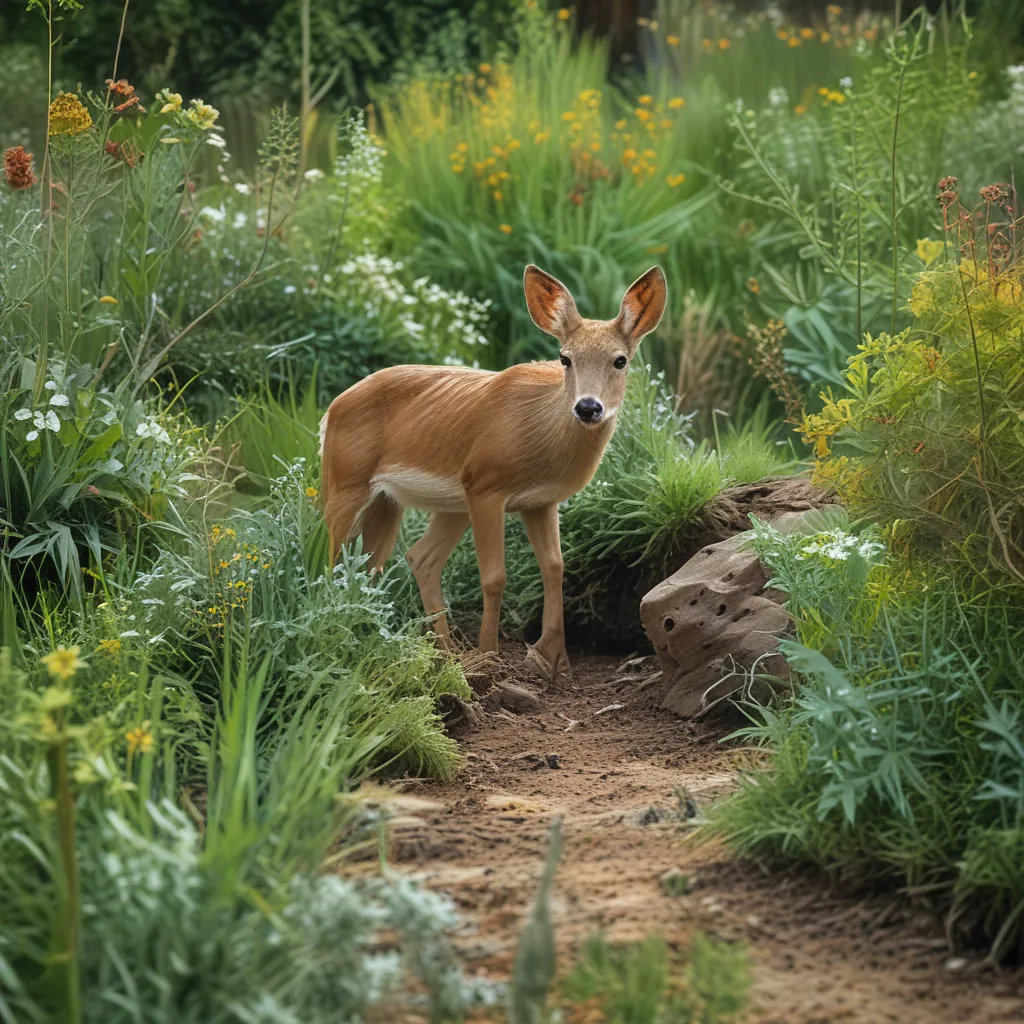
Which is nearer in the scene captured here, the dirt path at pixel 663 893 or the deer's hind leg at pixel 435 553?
the dirt path at pixel 663 893

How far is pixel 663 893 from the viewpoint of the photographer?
3664 mm

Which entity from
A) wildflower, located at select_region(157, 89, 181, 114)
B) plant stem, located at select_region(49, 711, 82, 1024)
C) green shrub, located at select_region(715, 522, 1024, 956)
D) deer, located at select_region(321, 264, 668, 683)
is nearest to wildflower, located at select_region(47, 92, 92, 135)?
wildflower, located at select_region(157, 89, 181, 114)

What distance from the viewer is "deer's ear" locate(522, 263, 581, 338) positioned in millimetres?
5723

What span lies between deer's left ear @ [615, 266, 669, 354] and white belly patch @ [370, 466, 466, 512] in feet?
3.17

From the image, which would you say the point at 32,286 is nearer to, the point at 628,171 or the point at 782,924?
the point at 782,924

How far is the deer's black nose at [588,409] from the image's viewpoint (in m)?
5.29

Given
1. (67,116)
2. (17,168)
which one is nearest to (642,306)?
(67,116)

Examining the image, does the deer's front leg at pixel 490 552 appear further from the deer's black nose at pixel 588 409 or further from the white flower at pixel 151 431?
the white flower at pixel 151 431

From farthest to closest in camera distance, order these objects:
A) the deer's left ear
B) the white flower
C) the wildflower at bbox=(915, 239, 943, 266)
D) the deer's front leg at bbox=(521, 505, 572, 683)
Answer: the deer's front leg at bbox=(521, 505, 572, 683) → the white flower → the deer's left ear → the wildflower at bbox=(915, 239, 943, 266)

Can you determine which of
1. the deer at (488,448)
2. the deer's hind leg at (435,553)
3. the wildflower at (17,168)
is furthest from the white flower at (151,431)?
the deer's hind leg at (435,553)

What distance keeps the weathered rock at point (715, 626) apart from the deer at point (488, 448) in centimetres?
61

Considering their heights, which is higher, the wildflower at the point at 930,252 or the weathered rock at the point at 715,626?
the wildflower at the point at 930,252

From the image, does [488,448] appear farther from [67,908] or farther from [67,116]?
[67,908]

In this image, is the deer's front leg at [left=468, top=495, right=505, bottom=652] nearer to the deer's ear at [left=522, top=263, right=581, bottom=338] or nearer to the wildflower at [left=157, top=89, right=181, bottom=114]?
the deer's ear at [left=522, top=263, right=581, bottom=338]
